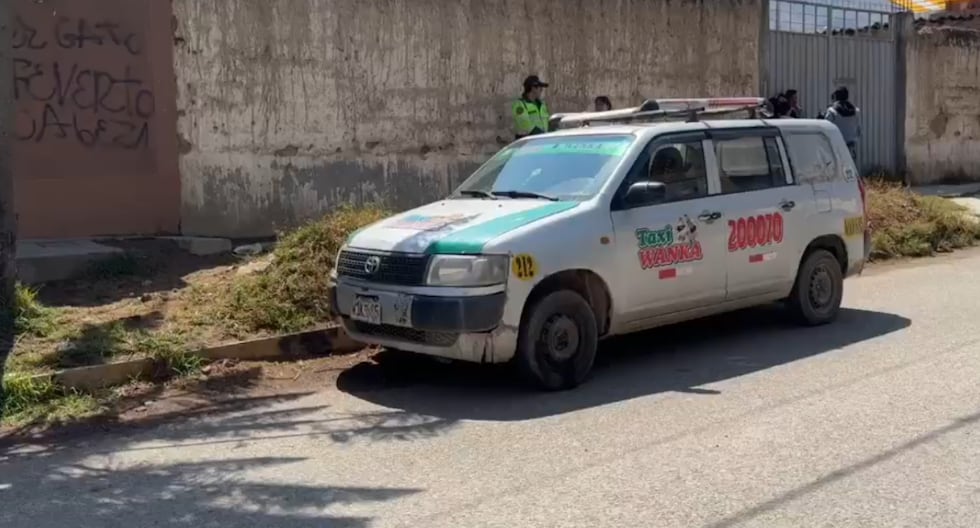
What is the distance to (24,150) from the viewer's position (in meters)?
10.4

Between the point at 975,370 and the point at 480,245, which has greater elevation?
the point at 480,245

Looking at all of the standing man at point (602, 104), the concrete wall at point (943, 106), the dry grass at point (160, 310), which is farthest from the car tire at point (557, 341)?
the concrete wall at point (943, 106)

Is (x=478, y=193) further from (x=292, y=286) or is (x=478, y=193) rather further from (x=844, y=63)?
(x=844, y=63)

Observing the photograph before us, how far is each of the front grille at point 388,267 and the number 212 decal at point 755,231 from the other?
8.46 feet

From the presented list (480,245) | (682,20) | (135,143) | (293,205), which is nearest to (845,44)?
(682,20)

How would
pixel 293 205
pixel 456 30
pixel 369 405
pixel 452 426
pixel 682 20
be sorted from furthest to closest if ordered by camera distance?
1. pixel 682 20
2. pixel 456 30
3. pixel 293 205
4. pixel 369 405
5. pixel 452 426

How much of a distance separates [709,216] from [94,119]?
20.2 feet

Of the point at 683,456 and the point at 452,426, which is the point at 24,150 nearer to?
the point at 452,426

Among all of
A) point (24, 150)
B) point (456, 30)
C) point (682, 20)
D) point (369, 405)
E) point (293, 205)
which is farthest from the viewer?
point (682, 20)

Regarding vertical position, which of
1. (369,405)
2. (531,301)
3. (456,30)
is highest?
(456,30)

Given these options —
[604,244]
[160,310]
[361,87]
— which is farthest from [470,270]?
[361,87]

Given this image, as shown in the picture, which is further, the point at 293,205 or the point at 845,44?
the point at 845,44

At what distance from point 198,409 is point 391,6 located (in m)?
6.89

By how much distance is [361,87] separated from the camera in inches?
496
